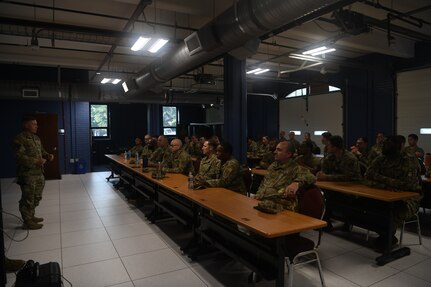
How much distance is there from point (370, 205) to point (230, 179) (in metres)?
1.82

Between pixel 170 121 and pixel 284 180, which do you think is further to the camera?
pixel 170 121

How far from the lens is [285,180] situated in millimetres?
2982

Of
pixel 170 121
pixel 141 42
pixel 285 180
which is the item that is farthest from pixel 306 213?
pixel 170 121

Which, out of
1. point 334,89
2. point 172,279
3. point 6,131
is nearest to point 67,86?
point 6,131

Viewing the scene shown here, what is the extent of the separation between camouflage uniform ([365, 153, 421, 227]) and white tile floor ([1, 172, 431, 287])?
564mm

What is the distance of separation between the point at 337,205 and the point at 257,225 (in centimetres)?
233

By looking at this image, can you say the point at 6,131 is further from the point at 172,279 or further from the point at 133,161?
the point at 172,279

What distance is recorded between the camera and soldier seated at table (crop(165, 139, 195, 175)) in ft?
16.9

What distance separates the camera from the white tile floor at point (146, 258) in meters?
3.03

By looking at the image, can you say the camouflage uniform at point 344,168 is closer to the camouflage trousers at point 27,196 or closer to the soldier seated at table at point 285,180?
the soldier seated at table at point 285,180

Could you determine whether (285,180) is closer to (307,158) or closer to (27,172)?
(307,158)

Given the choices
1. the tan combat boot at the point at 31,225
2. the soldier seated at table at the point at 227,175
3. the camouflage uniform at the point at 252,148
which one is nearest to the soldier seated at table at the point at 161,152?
the tan combat boot at the point at 31,225

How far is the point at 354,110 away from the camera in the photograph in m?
8.94

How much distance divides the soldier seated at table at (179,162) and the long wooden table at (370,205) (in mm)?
2239
